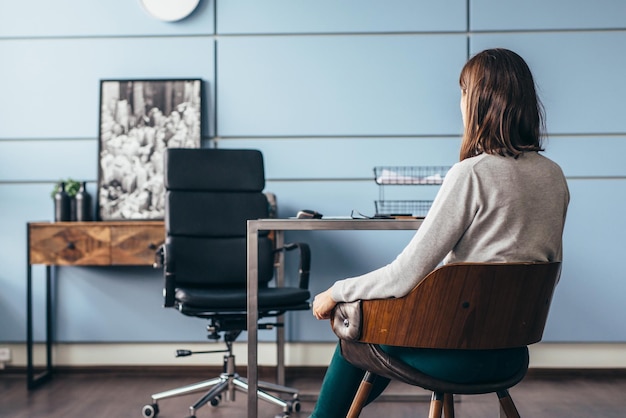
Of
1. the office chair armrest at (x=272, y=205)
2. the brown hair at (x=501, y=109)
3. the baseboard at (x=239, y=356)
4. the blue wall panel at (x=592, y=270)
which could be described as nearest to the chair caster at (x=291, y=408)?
the baseboard at (x=239, y=356)

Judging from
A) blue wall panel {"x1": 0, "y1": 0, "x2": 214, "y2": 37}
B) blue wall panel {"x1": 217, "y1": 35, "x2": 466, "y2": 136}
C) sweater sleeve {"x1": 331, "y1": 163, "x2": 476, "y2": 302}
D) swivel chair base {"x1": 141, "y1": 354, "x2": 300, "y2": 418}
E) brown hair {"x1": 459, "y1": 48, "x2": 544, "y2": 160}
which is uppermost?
blue wall panel {"x1": 0, "y1": 0, "x2": 214, "y2": 37}

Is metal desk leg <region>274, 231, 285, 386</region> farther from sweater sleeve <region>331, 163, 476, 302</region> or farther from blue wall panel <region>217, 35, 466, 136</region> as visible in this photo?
sweater sleeve <region>331, 163, 476, 302</region>

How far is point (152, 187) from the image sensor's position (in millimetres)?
3723

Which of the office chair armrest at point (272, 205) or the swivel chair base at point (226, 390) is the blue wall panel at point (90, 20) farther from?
the swivel chair base at point (226, 390)

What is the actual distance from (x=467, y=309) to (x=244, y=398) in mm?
1995

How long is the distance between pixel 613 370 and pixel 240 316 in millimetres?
2104

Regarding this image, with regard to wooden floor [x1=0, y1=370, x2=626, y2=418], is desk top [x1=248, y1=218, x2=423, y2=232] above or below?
above

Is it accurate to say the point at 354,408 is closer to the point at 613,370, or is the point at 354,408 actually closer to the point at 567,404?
the point at 567,404

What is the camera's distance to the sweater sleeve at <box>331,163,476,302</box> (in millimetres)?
1497

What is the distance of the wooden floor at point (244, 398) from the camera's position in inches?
118

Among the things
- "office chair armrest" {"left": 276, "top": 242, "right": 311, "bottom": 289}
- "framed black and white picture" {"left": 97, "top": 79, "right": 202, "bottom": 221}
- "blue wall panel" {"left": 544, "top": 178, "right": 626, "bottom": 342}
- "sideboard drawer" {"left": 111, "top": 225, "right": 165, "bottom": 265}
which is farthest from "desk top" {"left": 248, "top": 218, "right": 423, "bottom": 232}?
"blue wall panel" {"left": 544, "top": 178, "right": 626, "bottom": 342}

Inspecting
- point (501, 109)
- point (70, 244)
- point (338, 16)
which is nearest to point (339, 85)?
point (338, 16)

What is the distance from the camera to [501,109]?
1585 mm

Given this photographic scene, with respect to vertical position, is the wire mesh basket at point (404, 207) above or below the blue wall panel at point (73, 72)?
below
